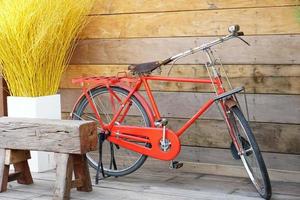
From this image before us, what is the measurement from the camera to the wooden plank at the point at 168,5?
3.60 metres

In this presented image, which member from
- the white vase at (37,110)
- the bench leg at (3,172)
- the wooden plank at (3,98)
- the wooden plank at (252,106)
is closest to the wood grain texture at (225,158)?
the wooden plank at (252,106)

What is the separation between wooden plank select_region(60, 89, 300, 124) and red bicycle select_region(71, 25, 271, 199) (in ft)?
0.75

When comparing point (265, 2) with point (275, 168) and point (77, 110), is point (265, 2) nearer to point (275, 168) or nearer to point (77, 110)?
point (275, 168)

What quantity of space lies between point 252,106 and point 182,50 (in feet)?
2.06

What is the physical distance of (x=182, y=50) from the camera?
3889 mm

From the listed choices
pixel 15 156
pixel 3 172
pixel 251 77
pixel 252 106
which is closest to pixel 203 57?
pixel 251 77

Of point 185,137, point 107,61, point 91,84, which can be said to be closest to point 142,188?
point 185,137

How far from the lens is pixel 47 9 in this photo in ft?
12.5

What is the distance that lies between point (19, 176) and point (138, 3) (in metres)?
1.48

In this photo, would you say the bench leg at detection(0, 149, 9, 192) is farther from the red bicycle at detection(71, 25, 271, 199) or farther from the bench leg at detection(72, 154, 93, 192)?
the red bicycle at detection(71, 25, 271, 199)

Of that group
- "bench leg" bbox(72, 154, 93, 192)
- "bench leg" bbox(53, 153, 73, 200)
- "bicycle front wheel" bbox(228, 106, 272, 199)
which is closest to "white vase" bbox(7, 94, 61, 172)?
"bench leg" bbox(72, 154, 93, 192)

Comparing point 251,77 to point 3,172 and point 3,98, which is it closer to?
point 3,172

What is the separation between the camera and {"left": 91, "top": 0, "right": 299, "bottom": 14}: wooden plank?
3596 millimetres

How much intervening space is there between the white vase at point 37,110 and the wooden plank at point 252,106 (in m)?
0.74
